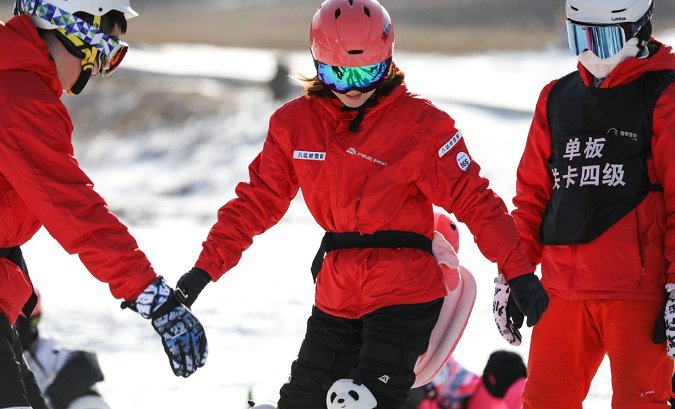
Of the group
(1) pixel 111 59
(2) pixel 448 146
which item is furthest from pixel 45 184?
(2) pixel 448 146

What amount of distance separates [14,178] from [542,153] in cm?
211

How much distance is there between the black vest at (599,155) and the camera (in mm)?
4918

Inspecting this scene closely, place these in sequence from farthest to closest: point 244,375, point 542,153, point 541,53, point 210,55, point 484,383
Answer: point 210,55 < point 541,53 < point 244,375 < point 484,383 < point 542,153

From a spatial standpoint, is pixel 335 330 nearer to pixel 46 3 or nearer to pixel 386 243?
pixel 386 243

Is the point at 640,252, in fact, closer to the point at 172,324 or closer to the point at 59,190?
the point at 172,324

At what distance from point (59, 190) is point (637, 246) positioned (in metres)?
2.14

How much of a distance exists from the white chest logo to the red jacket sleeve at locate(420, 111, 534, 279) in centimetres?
39

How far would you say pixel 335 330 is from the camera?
4.95 metres

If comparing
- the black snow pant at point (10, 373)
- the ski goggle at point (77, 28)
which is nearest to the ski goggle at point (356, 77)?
the ski goggle at point (77, 28)

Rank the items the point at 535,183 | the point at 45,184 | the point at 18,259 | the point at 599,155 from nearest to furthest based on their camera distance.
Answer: the point at 45,184
the point at 18,259
the point at 599,155
the point at 535,183

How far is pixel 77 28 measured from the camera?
457 cm

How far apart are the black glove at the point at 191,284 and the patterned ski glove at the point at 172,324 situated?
440 millimetres

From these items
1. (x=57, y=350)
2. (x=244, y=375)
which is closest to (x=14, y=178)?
(x=57, y=350)

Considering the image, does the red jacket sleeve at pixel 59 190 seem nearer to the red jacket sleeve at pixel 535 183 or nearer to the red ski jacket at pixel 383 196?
the red ski jacket at pixel 383 196
